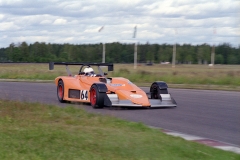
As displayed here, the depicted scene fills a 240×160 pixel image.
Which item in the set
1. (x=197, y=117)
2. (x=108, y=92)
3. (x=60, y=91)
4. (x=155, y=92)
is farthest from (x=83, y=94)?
(x=197, y=117)

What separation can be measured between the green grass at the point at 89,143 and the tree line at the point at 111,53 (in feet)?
115

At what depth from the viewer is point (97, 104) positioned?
17.5 metres

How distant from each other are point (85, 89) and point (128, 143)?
9166mm

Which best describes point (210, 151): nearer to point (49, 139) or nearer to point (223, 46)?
point (49, 139)

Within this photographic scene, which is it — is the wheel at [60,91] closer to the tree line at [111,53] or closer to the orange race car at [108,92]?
the orange race car at [108,92]

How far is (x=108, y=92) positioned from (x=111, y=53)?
48.6 metres

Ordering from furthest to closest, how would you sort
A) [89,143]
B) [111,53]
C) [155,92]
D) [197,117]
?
[111,53] < [155,92] < [197,117] < [89,143]

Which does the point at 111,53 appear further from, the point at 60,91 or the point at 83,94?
the point at 83,94

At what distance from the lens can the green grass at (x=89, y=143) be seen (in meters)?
8.68

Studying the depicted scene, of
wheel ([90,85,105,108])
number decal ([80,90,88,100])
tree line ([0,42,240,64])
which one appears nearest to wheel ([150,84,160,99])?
wheel ([90,85,105,108])

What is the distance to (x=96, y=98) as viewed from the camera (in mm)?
17453

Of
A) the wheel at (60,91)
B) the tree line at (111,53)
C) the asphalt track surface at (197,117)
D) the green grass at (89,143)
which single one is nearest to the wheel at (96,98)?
the asphalt track surface at (197,117)

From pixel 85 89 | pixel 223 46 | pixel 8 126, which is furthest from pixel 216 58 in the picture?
pixel 8 126

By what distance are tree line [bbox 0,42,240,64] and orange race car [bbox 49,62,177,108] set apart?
2760 cm
